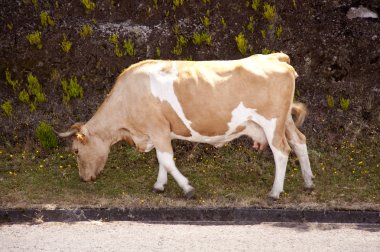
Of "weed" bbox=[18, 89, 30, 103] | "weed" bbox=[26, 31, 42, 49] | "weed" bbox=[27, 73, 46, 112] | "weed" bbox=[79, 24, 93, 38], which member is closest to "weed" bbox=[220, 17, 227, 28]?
"weed" bbox=[79, 24, 93, 38]

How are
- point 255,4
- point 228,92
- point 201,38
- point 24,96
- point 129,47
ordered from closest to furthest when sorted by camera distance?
point 228,92 < point 24,96 < point 129,47 < point 201,38 < point 255,4

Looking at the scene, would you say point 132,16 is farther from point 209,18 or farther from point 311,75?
point 311,75

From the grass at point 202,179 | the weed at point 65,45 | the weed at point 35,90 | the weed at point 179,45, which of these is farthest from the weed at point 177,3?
the grass at point 202,179

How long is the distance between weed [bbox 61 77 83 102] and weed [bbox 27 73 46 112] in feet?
1.11

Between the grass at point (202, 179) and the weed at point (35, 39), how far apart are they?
2.29 metres

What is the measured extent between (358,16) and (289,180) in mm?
4181

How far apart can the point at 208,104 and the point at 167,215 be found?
1.29m

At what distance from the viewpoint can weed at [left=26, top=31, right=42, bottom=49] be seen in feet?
32.9

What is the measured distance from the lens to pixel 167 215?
646cm

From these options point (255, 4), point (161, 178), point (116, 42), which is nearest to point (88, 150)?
point (161, 178)

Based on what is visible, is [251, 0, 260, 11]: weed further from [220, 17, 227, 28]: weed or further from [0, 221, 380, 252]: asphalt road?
[0, 221, 380, 252]: asphalt road

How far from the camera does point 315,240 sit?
567 centimetres

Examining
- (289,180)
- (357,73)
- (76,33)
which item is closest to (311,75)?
(357,73)

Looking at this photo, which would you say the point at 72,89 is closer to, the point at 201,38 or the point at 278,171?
the point at 201,38
